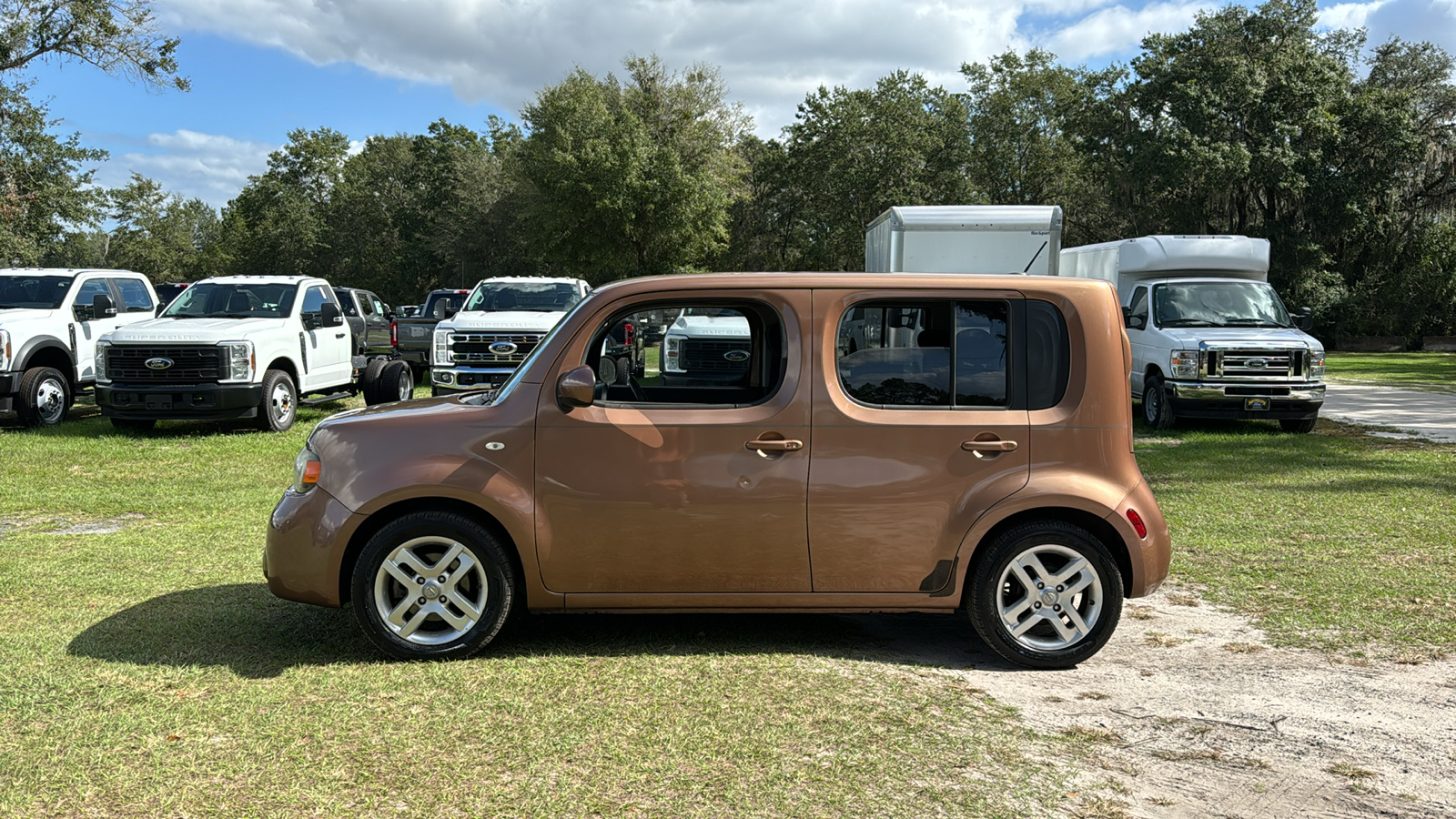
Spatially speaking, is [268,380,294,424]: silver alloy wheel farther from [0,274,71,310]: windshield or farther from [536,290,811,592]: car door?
[536,290,811,592]: car door

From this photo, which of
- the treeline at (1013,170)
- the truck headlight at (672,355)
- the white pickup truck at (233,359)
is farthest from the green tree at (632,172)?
the truck headlight at (672,355)

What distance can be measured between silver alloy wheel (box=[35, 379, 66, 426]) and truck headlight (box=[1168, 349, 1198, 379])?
48.8 ft

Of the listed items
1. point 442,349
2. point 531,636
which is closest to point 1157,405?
point 442,349

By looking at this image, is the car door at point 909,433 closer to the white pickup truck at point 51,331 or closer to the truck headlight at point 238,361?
the truck headlight at point 238,361

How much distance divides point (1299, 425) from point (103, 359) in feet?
50.8

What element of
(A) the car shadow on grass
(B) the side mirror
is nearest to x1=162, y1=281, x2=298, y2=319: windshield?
(A) the car shadow on grass

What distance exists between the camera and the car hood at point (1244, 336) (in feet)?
46.1

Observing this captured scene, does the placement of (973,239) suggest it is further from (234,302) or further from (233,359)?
(234,302)

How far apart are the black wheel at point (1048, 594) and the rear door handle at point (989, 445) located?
382 mm

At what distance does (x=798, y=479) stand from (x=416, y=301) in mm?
69642

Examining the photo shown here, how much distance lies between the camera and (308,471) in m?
4.97

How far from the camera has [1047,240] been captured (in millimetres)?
14688

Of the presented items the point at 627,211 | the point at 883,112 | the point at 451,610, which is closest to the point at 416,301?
the point at 627,211

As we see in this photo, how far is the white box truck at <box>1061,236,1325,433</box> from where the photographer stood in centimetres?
1404
